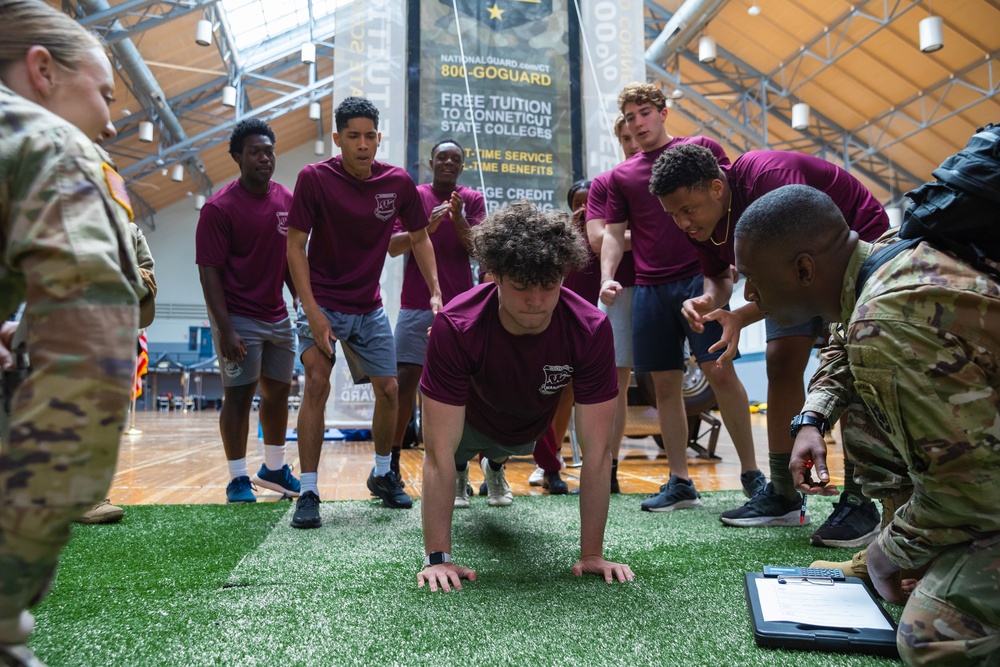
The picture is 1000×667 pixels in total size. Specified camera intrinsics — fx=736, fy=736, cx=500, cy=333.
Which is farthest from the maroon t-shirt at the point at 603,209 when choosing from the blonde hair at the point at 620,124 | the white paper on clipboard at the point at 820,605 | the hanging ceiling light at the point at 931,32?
the hanging ceiling light at the point at 931,32

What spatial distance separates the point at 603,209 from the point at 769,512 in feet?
5.05

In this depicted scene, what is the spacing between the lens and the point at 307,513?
2.59m

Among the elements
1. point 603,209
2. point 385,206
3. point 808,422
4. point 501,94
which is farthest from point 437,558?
point 501,94

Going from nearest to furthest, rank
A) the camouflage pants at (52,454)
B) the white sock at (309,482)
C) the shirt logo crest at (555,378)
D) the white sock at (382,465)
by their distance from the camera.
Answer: the camouflage pants at (52,454) < the shirt logo crest at (555,378) < the white sock at (309,482) < the white sock at (382,465)

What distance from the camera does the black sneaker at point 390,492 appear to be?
119 inches

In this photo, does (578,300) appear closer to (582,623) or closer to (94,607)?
(582,623)

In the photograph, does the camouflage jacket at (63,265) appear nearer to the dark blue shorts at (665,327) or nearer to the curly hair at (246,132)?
the dark blue shorts at (665,327)

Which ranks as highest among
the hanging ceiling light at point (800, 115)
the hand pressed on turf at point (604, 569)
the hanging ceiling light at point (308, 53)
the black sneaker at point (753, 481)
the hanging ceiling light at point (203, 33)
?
the hanging ceiling light at point (308, 53)

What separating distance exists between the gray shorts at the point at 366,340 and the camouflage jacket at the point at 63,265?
213 centimetres

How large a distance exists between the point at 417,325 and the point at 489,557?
170 cm

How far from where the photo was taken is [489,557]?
2064 millimetres

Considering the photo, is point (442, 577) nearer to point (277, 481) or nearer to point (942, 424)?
point (942, 424)

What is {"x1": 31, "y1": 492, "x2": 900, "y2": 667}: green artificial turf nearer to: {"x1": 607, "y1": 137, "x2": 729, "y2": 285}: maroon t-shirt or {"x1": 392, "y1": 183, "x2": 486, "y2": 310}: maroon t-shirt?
{"x1": 607, "y1": 137, "x2": 729, "y2": 285}: maroon t-shirt

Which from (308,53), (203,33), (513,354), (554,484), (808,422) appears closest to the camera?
(808,422)
